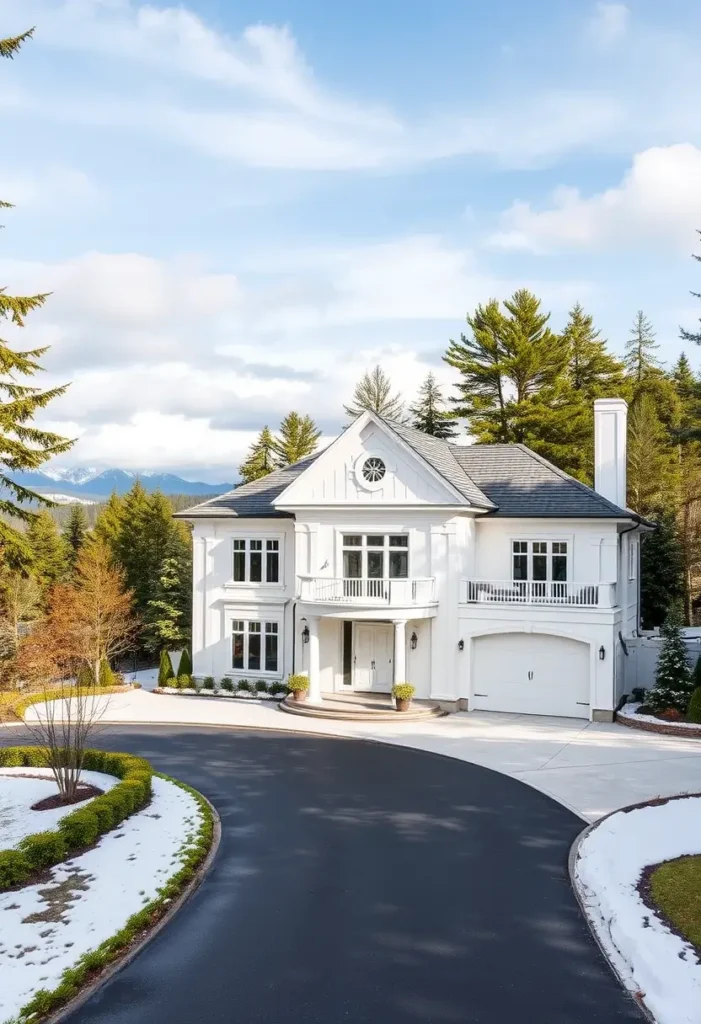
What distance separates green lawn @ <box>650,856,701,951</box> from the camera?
9704mm

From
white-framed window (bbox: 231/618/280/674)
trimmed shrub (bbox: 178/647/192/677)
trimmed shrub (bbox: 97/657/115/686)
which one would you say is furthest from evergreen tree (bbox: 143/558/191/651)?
white-framed window (bbox: 231/618/280/674)

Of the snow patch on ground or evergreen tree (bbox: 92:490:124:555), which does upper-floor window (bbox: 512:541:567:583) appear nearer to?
the snow patch on ground

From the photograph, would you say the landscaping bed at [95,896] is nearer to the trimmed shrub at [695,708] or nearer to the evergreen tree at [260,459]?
the trimmed shrub at [695,708]

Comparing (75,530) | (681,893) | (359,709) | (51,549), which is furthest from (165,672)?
(75,530)

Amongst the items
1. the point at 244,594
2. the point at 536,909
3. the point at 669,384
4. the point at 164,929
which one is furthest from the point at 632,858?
the point at 669,384

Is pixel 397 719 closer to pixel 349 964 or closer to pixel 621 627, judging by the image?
pixel 621 627

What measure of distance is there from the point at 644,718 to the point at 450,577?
268 inches

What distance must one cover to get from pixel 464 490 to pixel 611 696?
7.64m

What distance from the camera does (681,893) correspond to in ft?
34.9

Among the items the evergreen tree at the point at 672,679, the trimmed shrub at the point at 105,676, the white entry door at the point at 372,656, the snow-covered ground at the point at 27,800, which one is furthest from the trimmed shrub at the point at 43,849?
the trimmed shrub at the point at 105,676

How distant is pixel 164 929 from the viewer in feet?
32.9

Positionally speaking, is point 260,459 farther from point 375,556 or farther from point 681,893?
point 681,893

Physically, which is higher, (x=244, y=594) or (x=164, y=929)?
(x=244, y=594)

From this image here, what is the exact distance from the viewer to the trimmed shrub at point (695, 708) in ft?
70.3
